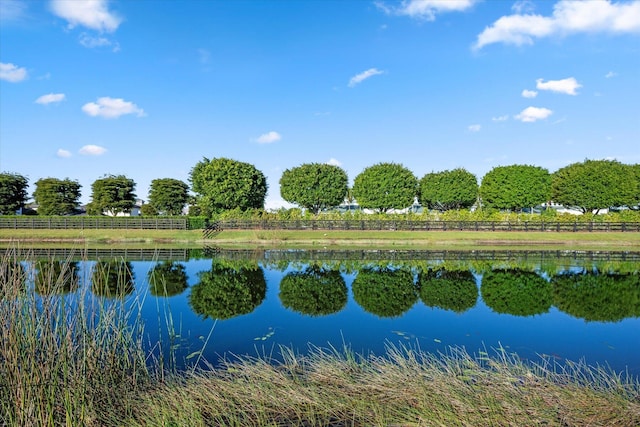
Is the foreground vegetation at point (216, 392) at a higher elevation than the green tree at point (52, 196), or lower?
lower

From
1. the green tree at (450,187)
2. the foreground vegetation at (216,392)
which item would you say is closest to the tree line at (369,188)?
the green tree at (450,187)

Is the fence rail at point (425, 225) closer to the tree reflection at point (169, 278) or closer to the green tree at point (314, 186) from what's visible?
the green tree at point (314, 186)

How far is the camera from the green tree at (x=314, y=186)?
6725 cm

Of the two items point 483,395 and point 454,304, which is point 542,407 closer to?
point 483,395

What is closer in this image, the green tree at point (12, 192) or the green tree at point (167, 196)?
the green tree at point (12, 192)

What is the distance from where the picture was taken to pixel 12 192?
6294 centimetres

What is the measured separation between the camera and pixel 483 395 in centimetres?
642

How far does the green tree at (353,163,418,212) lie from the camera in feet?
214

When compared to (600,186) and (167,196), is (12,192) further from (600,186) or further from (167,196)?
(600,186)

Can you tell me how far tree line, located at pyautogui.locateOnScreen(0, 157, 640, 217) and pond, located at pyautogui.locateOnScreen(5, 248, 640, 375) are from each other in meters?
35.3

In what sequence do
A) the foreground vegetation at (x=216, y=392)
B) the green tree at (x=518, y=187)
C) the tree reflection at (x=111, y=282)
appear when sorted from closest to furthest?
the foreground vegetation at (x=216, y=392) → the tree reflection at (x=111, y=282) → the green tree at (x=518, y=187)

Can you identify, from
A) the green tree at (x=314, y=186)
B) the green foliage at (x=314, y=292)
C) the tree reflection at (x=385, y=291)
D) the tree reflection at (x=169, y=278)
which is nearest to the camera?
the tree reflection at (x=385, y=291)

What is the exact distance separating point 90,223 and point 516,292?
47.3 meters

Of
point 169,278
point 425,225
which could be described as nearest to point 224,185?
point 425,225
